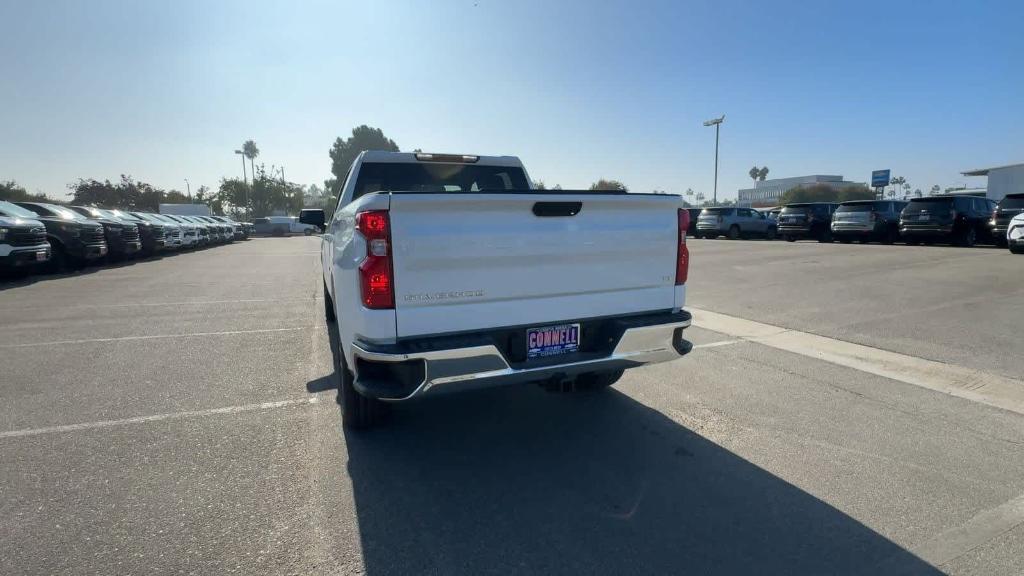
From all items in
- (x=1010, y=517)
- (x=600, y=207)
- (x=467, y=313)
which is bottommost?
(x=1010, y=517)

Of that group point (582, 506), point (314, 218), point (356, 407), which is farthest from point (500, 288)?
point (314, 218)

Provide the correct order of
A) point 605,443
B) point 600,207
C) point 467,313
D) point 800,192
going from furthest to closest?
point 800,192, point 605,443, point 600,207, point 467,313

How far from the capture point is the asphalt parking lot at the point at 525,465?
2383 millimetres

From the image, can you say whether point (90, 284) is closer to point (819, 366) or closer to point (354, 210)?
point (354, 210)

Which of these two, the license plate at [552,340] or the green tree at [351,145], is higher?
the green tree at [351,145]

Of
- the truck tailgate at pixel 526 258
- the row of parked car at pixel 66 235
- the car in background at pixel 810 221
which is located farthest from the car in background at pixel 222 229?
the truck tailgate at pixel 526 258

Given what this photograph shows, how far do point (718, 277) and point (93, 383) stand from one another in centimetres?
1070

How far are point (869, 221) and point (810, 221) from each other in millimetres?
2765

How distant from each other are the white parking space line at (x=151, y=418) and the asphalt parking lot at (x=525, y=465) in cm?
2

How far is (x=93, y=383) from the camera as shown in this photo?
468cm

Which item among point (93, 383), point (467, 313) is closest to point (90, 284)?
point (93, 383)

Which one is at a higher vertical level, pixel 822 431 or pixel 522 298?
pixel 522 298

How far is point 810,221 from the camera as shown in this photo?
21656mm

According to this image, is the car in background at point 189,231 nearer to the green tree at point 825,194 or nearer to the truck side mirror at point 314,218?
the truck side mirror at point 314,218
